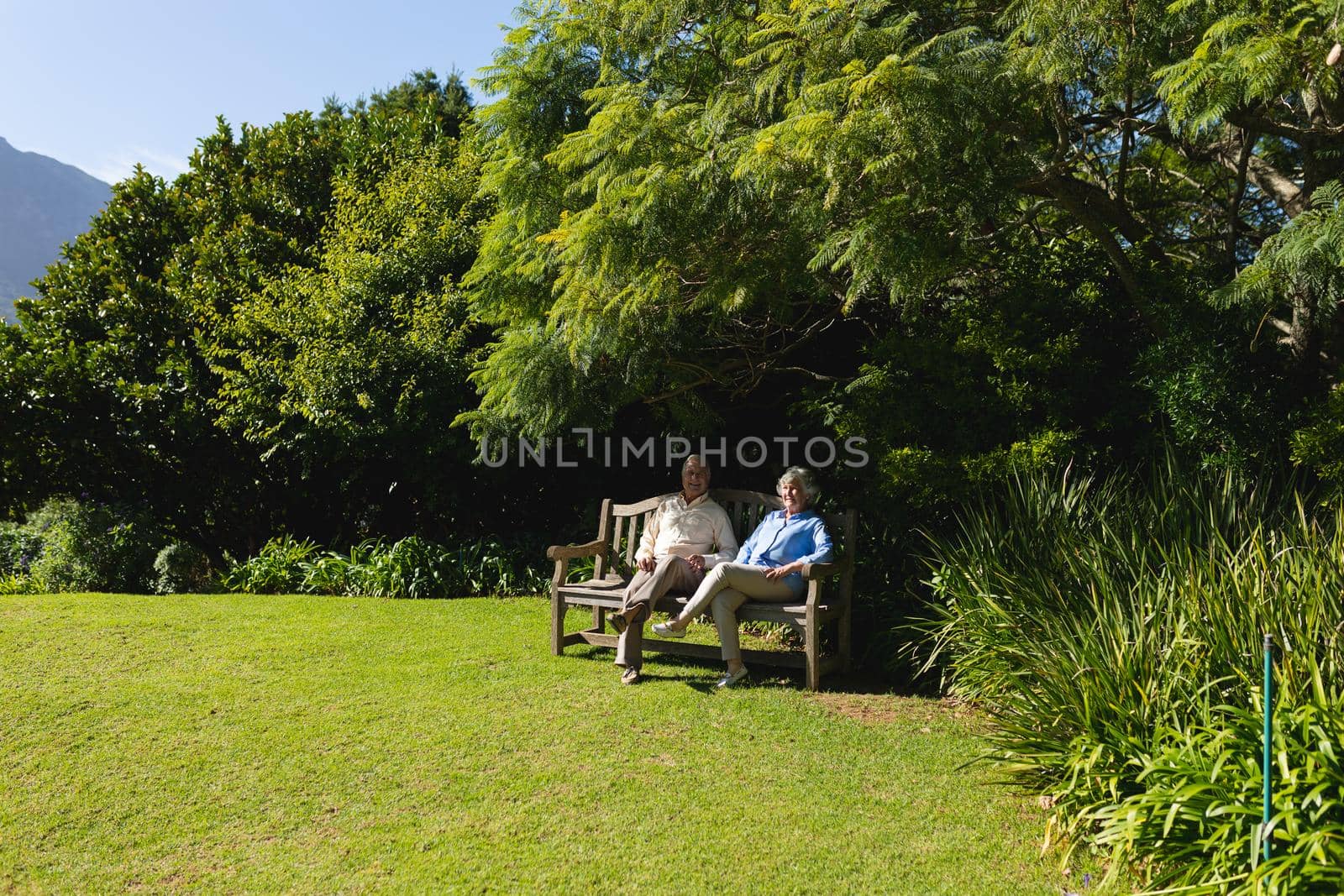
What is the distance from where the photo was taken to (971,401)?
648 centimetres

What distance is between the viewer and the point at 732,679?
5820 millimetres

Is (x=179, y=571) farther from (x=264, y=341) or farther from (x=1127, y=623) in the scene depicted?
(x=1127, y=623)

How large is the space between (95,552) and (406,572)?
3.22 metres

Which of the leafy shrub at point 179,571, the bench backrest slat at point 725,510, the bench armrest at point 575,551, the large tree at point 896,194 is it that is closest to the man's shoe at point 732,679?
the bench backrest slat at point 725,510

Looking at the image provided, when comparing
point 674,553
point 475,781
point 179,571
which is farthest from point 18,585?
point 475,781

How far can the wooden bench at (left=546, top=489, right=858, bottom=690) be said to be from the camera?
5805 millimetres

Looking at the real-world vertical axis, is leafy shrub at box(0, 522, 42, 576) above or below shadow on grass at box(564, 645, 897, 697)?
above

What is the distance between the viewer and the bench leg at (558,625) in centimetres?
662

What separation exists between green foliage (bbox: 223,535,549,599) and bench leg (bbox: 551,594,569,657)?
2476 millimetres

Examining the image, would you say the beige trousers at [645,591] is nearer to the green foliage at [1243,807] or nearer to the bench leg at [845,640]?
the bench leg at [845,640]

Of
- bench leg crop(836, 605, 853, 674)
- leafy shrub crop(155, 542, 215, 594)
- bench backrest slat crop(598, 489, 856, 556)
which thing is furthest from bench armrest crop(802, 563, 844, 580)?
leafy shrub crop(155, 542, 215, 594)

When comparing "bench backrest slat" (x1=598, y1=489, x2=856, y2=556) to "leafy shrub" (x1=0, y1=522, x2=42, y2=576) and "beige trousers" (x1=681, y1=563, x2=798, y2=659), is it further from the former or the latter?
"leafy shrub" (x1=0, y1=522, x2=42, y2=576)

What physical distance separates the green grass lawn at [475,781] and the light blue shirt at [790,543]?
712mm

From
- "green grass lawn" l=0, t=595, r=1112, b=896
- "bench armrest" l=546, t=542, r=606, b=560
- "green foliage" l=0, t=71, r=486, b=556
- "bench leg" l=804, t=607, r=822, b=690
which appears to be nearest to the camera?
"green grass lawn" l=0, t=595, r=1112, b=896
